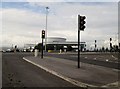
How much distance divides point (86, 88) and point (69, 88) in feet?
2.59

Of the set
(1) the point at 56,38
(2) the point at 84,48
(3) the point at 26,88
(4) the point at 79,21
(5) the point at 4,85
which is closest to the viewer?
(3) the point at 26,88

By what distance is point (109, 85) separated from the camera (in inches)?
575

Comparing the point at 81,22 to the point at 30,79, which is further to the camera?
the point at 81,22

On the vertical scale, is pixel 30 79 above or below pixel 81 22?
below

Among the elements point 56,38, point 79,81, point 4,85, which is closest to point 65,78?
point 79,81

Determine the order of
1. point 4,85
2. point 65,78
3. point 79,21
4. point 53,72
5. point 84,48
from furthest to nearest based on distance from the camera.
Result: 1. point 84,48
2. point 79,21
3. point 53,72
4. point 65,78
5. point 4,85

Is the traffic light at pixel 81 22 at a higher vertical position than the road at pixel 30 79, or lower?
higher

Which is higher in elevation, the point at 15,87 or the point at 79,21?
the point at 79,21

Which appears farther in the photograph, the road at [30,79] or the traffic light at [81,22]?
the traffic light at [81,22]

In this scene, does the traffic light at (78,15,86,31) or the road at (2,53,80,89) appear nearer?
the road at (2,53,80,89)

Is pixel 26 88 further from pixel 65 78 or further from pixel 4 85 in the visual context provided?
pixel 65 78

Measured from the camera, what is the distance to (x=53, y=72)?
21.0 metres

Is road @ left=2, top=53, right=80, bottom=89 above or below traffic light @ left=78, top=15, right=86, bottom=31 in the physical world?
below

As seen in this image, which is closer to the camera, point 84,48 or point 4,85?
point 4,85
